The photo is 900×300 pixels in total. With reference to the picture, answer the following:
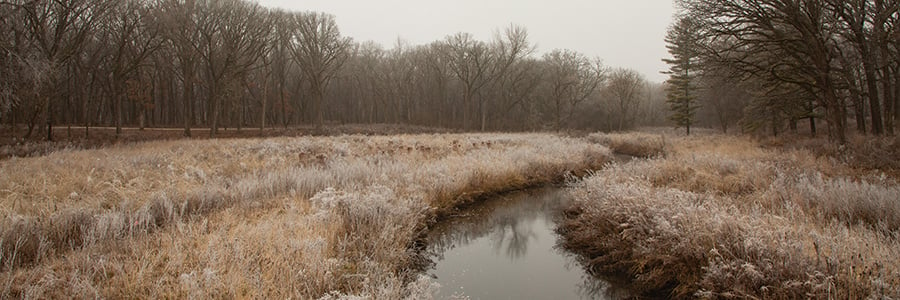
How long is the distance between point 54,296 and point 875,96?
23063 millimetres

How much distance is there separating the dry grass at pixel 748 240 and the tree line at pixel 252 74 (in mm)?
16182

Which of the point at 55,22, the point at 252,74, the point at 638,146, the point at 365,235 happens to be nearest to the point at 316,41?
the point at 252,74

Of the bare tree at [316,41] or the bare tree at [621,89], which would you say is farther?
the bare tree at [621,89]

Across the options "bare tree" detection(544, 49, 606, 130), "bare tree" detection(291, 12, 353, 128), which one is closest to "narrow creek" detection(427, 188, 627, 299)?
"bare tree" detection(291, 12, 353, 128)

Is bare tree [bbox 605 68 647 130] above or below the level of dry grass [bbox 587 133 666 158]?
above

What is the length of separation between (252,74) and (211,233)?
4328 cm

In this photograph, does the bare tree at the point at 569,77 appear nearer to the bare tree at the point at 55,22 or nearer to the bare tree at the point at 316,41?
the bare tree at the point at 316,41

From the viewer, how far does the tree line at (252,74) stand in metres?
20.7

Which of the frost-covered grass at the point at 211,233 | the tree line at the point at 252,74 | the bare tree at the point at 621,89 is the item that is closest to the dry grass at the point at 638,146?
the frost-covered grass at the point at 211,233

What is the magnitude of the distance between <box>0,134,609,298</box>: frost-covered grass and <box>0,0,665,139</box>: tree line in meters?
8.76

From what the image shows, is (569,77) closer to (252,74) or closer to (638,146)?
(638,146)

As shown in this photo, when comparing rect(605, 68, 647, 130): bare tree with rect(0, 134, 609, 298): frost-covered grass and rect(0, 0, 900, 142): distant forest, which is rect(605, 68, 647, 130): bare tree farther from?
rect(0, 134, 609, 298): frost-covered grass

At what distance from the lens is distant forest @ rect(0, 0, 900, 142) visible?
13.5m

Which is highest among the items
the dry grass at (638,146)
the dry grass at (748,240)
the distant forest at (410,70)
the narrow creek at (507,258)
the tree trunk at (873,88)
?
the distant forest at (410,70)
